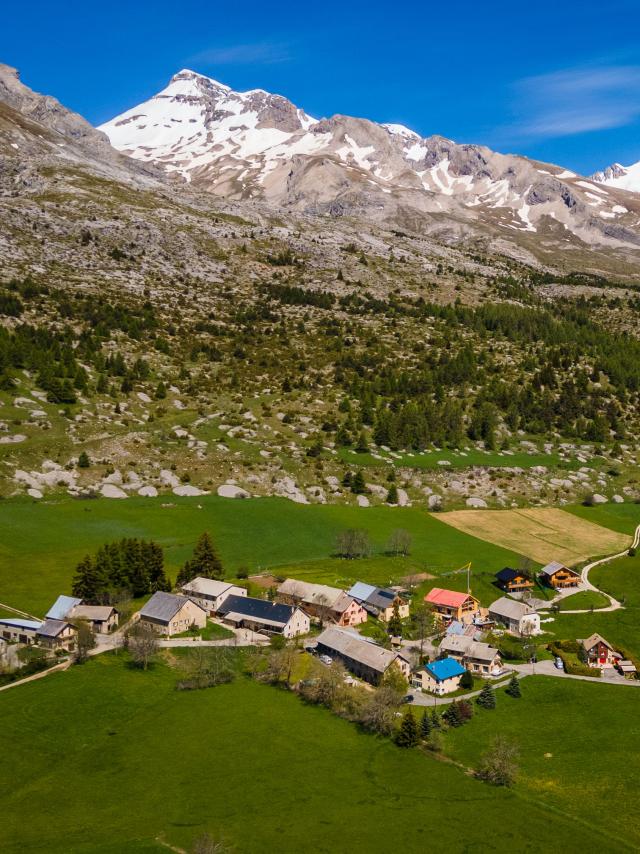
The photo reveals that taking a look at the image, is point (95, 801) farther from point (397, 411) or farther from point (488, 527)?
point (397, 411)

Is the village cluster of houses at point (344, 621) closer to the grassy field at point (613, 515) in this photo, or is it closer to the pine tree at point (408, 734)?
the pine tree at point (408, 734)

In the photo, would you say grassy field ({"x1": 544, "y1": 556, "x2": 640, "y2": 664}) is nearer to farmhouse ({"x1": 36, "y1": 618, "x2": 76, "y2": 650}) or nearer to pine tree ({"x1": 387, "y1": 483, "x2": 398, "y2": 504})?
pine tree ({"x1": 387, "y1": 483, "x2": 398, "y2": 504})

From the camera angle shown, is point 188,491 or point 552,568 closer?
point 552,568

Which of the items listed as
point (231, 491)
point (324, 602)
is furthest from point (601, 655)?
point (231, 491)

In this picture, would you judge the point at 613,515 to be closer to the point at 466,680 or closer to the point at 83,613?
the point at 466,680

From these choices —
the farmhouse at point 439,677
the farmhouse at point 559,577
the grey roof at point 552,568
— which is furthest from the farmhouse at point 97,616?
the grey roof at point 552,568

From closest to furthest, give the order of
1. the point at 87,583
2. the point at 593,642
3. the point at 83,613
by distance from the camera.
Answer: the point at 593,642 → the point at 83,613 → the point at 87,583

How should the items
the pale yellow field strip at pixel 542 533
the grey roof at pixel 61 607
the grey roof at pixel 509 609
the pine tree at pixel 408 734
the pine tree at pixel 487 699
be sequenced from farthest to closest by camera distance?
the pale yellow field strip at pixel 542 533 < the grey roof at pixel 509 609 < the grey roof at pixel 61 607 < the pine tree at pixel 487 699 < the pine tree at pixel 408 734
